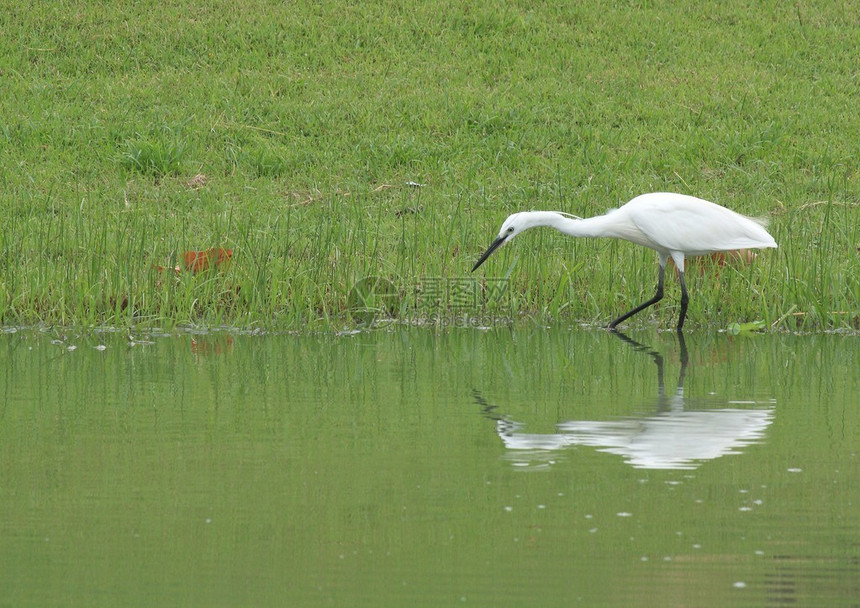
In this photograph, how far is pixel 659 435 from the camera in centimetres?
536

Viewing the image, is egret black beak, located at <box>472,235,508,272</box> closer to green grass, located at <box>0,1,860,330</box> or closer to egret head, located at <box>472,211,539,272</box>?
egret head, located at <box>472,211,539,272</box>

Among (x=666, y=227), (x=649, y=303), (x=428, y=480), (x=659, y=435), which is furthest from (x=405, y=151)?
(x=428, y=480)

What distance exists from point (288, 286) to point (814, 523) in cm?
550

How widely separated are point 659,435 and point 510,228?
4.37m

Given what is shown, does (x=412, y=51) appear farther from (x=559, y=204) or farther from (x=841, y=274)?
(x=841, y=274)

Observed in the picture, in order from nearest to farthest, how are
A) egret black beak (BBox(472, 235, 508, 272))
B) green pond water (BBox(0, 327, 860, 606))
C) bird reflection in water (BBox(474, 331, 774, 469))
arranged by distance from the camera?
green pond water (BBox(0, 327, 860, 606))
bird reflection in water (BBox(474, 331, 774, 469))
egret black beak (BBox(472, 235, 508, 272))

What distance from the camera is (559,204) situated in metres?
12.2

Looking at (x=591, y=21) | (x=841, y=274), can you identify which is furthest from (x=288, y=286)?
(x=591, y=21)

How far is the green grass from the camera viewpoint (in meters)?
9.32

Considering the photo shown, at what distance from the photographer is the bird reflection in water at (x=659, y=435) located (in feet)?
16.4

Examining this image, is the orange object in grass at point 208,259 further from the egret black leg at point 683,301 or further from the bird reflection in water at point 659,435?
the bird reflection in water at point 659,435

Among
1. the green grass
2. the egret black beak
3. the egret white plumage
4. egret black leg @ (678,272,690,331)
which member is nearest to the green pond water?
egret black leg @ (678,272,690,331)

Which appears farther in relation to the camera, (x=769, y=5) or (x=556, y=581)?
(x=769, y=5)

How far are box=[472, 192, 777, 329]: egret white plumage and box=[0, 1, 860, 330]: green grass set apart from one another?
Answer: 202mm
